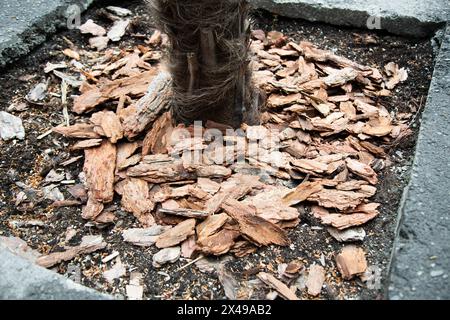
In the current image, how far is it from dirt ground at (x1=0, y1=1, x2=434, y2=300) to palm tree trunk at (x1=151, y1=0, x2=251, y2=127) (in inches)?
19.0

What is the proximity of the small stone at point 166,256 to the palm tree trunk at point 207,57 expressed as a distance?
577 millimetres

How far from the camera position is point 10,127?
82.4 inches

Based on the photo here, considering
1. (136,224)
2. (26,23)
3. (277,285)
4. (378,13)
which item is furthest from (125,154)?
(378,13)

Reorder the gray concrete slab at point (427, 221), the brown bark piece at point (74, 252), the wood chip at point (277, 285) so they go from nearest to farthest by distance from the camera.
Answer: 1. the gray concrete slab at point (427, 221)
2. the wood chip at point (277, 285)
3. the brown bark piece at point (74, 252)

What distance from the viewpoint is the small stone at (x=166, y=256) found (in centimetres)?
162

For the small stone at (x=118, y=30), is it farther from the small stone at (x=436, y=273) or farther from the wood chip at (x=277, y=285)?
the small stone at (x=436, y=273)

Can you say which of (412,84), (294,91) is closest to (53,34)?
(294,91)

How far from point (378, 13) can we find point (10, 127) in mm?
1771

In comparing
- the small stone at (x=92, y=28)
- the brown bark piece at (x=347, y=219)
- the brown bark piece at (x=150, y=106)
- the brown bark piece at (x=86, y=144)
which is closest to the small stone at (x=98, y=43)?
the small stone at (x=92, y=28)

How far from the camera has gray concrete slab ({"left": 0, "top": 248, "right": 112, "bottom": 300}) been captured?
139 centimetres

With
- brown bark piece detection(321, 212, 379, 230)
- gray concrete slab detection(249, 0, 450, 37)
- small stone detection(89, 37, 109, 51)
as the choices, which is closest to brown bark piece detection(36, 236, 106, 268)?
brown bark piece detection(321, 212, 379, 230)

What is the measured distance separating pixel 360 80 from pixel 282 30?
58 cm

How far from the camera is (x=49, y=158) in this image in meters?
2.01

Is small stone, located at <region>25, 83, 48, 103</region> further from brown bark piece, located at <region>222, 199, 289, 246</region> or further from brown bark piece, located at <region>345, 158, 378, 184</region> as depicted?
brown bark piece, located at <region>345, 158, 378, 184</region>
